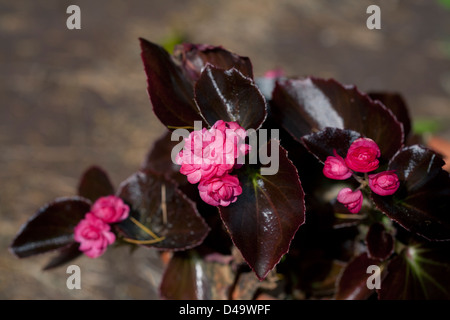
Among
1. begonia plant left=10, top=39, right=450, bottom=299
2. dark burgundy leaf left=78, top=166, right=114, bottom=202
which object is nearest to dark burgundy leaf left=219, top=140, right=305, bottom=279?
begonia plant left=10, top=39, right=450, bottom=299

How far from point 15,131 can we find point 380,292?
56.4 inches

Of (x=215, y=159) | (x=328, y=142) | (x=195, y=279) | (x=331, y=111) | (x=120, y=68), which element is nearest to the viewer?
(x=215, y=159)

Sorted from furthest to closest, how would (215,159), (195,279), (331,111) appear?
(195,279) → (331,111) → (215,159)

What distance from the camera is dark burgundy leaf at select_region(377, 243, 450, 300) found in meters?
0.74

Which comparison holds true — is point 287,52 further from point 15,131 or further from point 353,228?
point 353,228

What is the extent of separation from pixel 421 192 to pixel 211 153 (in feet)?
1.03

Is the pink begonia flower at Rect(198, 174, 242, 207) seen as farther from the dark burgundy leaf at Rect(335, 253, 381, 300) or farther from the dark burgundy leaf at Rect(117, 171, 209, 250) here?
the dark burgundy leaf at Rect(335, 253, 381, 300)

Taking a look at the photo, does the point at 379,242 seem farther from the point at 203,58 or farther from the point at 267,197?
the point at 203,58

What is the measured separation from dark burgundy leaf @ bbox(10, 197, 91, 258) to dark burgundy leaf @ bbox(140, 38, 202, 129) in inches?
11.0

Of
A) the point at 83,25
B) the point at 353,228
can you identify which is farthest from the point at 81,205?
the point at 83,25

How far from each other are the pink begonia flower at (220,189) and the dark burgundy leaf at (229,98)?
94 millimetres

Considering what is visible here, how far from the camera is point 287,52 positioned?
7.06 ft

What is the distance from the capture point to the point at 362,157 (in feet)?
2.00

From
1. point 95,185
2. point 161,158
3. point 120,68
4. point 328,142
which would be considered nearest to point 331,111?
point 328,142
